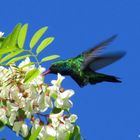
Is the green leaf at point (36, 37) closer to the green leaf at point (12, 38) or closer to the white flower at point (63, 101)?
the green leaf at point (12, 38)

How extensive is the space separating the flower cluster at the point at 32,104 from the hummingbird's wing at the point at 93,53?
0.60 metres

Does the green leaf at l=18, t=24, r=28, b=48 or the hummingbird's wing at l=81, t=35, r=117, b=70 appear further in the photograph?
the hummingbird's wing at l=81, t=35, r=117, b=70

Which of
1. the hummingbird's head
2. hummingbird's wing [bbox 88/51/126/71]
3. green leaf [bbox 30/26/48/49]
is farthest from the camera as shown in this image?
hummingbird's wing [bbox 88/51/126/71]

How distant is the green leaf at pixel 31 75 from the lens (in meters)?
1.78

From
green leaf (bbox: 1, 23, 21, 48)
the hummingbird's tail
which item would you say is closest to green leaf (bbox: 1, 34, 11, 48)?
green leaf (bbox: 1, 23, 21, 48)

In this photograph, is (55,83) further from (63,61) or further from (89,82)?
(89,82)

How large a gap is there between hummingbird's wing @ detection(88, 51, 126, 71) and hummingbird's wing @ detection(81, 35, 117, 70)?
0.06 ft

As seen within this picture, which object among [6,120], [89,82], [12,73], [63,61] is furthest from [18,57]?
[89,82]

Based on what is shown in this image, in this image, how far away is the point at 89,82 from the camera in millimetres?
2541

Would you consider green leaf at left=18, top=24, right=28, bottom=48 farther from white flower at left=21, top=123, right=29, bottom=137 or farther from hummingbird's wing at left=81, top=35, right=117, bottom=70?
hummingbird's wing at left=81, top=35, right=117, bottom=70

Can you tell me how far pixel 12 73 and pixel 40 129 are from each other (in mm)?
211

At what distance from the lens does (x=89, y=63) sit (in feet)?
8.15

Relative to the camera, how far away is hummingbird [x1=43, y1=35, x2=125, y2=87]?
2.41 m

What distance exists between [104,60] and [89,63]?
9cm
